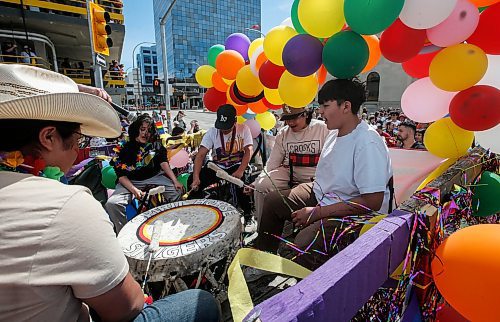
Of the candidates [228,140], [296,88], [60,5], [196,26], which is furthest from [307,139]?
[196,26]

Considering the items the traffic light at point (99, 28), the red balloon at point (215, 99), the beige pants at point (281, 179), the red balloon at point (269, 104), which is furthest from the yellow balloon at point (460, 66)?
the traffic light at point (99, 28)

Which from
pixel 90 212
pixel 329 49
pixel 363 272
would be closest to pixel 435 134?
pixel 329 49

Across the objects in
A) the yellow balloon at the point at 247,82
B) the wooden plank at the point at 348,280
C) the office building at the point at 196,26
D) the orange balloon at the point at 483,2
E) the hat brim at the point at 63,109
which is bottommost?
the wooden plank at the point at 348,280

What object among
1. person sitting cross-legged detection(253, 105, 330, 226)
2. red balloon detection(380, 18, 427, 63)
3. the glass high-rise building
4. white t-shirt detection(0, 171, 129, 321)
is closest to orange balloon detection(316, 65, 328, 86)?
person sitting cross-legged detection(253, 105, 330, 226)

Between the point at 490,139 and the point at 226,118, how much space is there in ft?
8.45

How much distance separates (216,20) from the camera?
67.4 meters

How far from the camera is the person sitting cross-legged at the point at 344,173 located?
1.69 metres

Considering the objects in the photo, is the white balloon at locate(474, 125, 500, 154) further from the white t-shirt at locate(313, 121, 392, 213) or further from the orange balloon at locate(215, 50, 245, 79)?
the orange balloon at locate(215, 50, 245, 79)

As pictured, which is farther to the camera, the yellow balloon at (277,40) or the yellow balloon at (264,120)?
the yellow balloon at (264,120)

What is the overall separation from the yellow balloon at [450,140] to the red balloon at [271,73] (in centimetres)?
148

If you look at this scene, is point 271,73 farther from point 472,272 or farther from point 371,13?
point 472,272

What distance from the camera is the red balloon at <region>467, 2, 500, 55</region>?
6.01ft

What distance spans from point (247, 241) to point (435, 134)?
2.10 meters

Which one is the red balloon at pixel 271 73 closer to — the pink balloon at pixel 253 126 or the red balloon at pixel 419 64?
the red balloon at pixel 419 64
